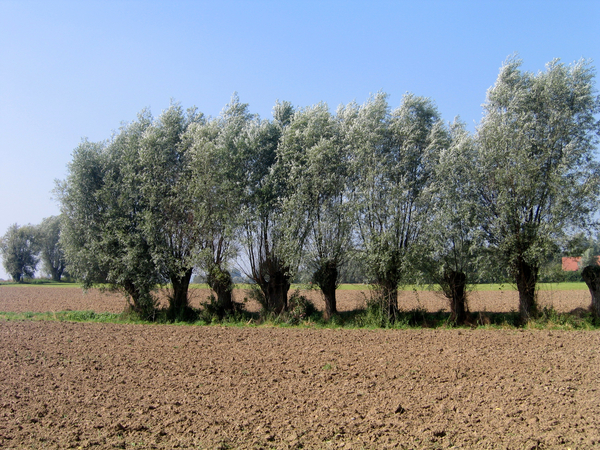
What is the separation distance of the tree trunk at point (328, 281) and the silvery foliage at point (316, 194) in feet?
1.03

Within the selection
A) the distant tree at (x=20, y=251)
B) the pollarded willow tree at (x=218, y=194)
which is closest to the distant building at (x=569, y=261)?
the pollarded willow tree at (x=218, y=194)

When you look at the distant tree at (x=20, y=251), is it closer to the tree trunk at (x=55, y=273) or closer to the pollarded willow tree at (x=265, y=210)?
the tree trunk at (x=55, y=273)

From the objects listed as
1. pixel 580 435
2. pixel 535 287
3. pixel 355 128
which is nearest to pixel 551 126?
pixel 535 287

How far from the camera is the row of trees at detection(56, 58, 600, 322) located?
21.8 metres

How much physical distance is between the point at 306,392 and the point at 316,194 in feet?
44.7

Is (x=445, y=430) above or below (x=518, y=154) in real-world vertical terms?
below

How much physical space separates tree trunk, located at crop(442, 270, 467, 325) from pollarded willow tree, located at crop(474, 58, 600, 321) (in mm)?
2246

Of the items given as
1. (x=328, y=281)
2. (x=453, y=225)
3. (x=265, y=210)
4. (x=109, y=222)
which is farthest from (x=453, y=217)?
(x=109, y=222)

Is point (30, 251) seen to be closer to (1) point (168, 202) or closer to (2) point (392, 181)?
(1) point (168, 202)

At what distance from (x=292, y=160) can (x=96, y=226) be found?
490 inches

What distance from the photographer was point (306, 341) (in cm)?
1834

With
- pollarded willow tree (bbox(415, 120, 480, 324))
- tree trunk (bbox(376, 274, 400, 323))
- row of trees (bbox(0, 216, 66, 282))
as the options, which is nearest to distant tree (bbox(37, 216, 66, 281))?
row of trees (bbox(0, 216, 66, 282))

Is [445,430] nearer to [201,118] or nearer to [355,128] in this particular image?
[355,128]

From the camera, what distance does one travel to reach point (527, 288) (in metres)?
22.3
